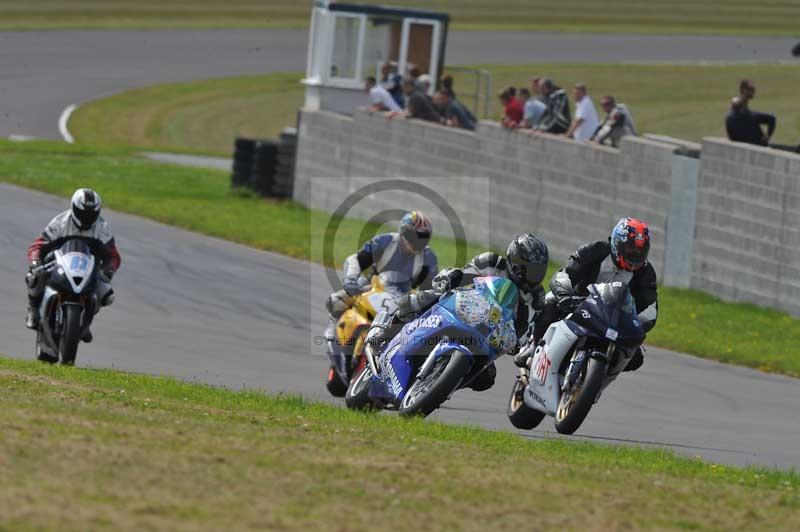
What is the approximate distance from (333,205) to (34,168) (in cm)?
666

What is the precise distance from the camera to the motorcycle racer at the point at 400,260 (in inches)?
524

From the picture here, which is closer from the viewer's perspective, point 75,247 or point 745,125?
point 75,247

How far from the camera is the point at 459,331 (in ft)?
37.3

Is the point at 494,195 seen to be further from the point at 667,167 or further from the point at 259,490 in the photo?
the point at 259,490

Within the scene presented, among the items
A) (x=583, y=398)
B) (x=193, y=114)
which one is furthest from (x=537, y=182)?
(x=193, y=114)

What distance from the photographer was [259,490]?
7438 mm

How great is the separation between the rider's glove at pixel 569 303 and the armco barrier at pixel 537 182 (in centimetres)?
794

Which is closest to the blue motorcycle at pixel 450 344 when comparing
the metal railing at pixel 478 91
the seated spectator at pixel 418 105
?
the seated spectator at pixel 418 105

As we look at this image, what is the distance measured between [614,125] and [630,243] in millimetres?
12119

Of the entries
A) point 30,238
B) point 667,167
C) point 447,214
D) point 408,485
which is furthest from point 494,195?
point 408,485

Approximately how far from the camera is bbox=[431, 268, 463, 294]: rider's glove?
11.7 metres

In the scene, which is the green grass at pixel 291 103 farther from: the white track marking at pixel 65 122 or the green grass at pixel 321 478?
the green grass at pixel 321 478

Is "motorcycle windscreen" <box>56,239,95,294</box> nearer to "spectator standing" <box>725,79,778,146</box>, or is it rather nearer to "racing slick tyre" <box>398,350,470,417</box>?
"racing slick tyre" <box>398,350,470,417</box>

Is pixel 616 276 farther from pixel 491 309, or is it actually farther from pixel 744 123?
pixel 744 123
